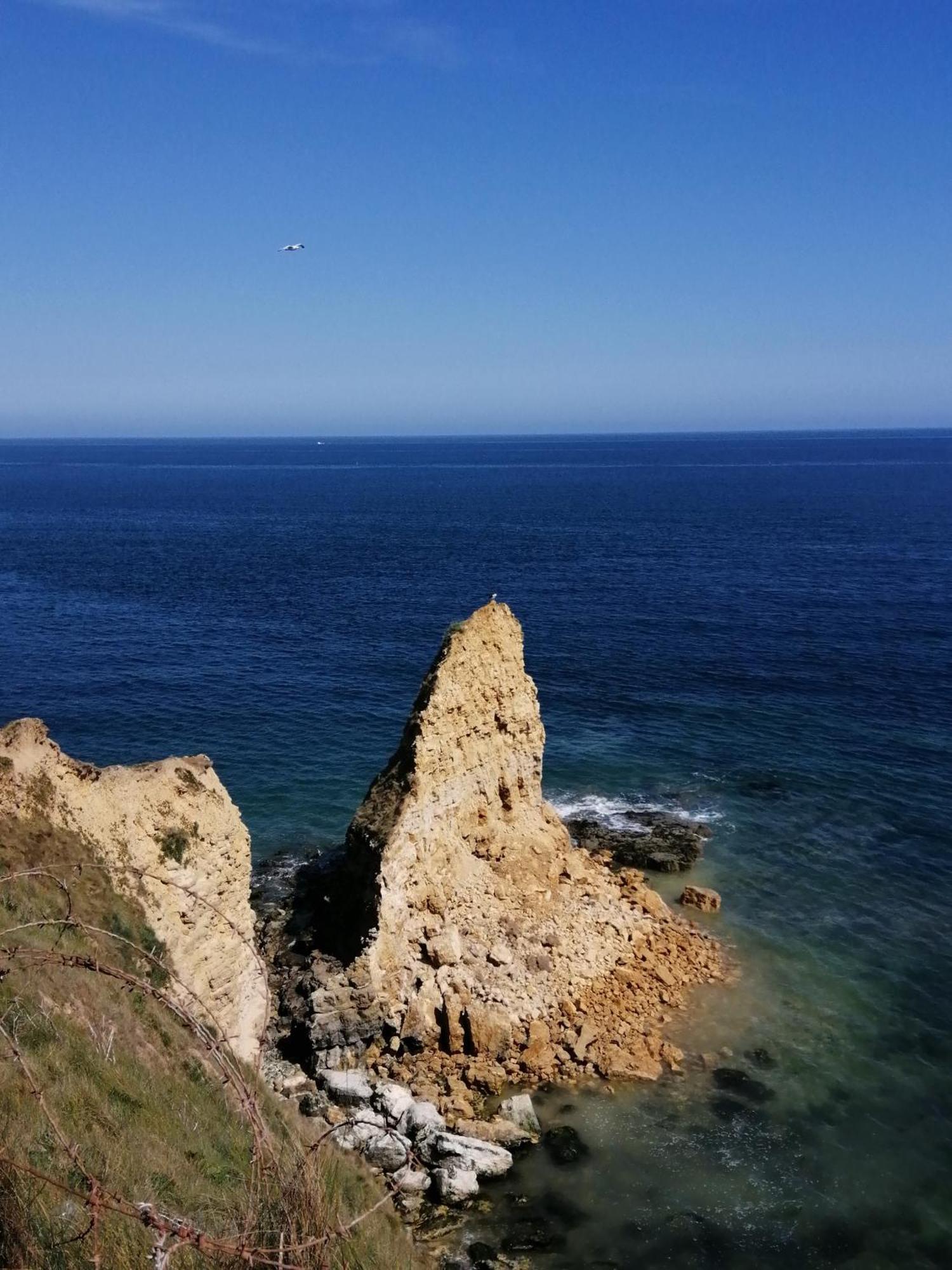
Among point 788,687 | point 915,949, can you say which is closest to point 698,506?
point 788,687

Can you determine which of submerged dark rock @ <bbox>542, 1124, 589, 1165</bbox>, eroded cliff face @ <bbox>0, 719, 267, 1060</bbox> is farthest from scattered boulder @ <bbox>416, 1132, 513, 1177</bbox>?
eroded cliff face @ <bbox>0, 719, 267, 1060</bbox>

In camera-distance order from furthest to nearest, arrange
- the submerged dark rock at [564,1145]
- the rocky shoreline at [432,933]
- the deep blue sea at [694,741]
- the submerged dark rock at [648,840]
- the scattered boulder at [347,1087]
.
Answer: the submerged dark rock at [648,840]
the scattered boulder at [347,1087]
the submerged dark rock at [564,1145]
the deep blue sea at [694,741]
the rocky shoreline at [432,933]

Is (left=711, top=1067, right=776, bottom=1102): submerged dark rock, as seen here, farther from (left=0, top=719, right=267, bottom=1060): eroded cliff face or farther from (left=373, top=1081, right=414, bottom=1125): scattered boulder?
(left=0, top=719, right=267, bottom=1060): eroded cliff face

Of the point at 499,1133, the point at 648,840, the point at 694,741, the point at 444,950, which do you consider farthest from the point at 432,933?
the point at 694,741

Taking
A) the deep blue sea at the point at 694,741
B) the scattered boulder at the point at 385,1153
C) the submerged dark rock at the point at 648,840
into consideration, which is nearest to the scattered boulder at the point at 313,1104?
the scattered boulder at the point at 385,1153

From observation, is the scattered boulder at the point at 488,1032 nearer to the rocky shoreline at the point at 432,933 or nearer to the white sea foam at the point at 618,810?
the rocky shoreline at the point at 432,933
